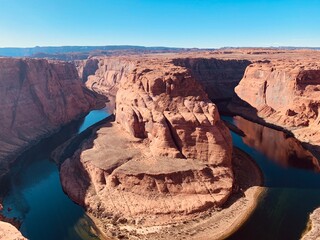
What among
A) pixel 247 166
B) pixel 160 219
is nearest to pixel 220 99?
pixel 247 166

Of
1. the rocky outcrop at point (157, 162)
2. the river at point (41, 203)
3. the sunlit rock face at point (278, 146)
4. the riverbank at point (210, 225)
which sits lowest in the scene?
the river at point (41, 203)

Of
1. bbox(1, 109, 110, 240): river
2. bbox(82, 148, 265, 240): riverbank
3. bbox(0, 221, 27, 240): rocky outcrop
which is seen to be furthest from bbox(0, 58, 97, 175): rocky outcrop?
bbox(82, 148, 265, 240): riverbank

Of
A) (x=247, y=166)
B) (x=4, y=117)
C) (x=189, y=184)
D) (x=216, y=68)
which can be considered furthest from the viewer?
(x=216, y=68)

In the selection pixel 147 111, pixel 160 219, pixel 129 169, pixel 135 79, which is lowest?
pixel 160 219

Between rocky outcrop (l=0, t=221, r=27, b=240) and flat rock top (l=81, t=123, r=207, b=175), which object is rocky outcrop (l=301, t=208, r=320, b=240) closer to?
flat rock top (l=81, t=123, r=207, b=175)

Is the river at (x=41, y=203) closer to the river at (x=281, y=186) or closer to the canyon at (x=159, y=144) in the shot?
the canyon at (x=159, y=144)

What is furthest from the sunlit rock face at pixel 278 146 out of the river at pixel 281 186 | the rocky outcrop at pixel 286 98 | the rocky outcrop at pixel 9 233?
the rocky outcrop at pixel 9 233

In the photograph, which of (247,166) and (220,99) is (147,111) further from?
(220,99)
